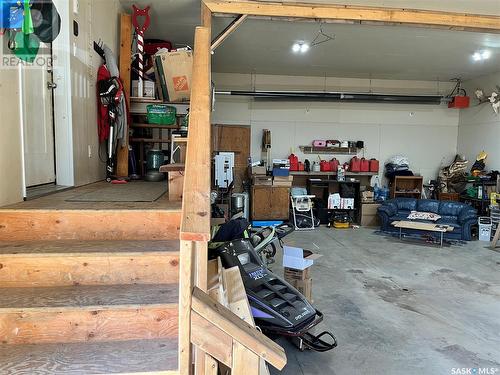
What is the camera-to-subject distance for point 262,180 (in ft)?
26.0

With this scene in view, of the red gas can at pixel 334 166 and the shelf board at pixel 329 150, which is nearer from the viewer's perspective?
the red gas can at pixel 334 166

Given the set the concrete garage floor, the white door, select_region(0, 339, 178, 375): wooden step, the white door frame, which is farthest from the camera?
the white door frame

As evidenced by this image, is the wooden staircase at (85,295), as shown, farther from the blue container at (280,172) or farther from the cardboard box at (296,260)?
the blue container at (280,172)

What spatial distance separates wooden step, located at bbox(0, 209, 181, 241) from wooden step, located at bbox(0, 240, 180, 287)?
18 cm

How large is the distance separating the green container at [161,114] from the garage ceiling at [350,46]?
1.42 metres

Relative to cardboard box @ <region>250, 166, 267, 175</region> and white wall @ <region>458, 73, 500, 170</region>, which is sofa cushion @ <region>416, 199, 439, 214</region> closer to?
white wall @ <region>458, 73, 500, 170</region>

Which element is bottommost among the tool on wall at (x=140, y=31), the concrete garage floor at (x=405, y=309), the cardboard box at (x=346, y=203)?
the concrete garage floor at (x=405, y=309)

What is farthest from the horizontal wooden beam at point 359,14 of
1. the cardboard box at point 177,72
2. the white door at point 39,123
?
the white door at point 39,123

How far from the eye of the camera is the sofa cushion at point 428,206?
7.23 meters

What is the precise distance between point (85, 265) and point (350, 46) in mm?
6053

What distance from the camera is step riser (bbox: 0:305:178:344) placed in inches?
64.2

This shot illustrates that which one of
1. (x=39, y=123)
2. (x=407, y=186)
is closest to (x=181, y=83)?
(x=39, y=123)

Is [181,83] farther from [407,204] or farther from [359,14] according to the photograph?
[407,204]

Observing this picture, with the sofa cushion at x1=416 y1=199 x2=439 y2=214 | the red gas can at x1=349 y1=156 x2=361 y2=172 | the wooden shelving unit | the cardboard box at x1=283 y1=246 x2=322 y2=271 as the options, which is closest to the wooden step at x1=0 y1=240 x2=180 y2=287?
the cardboard box at x1=283 y1=246 x2=322 y2=271
